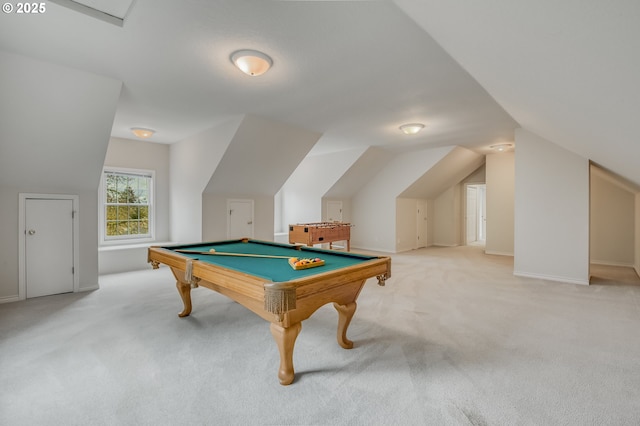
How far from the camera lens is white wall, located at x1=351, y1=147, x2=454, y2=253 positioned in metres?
6.97

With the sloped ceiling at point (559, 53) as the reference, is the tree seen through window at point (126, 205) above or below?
below

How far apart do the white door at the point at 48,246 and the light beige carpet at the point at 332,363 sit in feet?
0.98

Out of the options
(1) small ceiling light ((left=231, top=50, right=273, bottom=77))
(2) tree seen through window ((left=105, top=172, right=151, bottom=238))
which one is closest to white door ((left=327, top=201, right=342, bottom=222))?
(2) tree seen through window ((left=105, top=172, right=151, bottom=238))

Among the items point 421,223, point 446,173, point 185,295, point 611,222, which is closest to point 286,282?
point 185,295

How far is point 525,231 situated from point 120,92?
6.08 meters

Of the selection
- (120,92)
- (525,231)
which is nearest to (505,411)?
(525,231)

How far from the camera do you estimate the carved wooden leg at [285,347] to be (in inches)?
74.4

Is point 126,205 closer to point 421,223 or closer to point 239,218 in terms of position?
point 239,218

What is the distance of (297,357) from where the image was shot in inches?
89.1

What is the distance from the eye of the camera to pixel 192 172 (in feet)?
18.1

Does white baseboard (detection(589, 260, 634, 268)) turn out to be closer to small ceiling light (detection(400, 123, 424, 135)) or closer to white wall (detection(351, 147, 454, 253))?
white wall (detection(351, 147, 454, 253))

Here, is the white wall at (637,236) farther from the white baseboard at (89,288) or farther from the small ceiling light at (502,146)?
the white baseboard at (89,288)

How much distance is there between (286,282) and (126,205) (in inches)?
214

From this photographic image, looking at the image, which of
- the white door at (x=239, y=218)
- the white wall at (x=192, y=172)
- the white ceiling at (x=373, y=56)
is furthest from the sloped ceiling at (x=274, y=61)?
the white door at (x=239, y=218)
